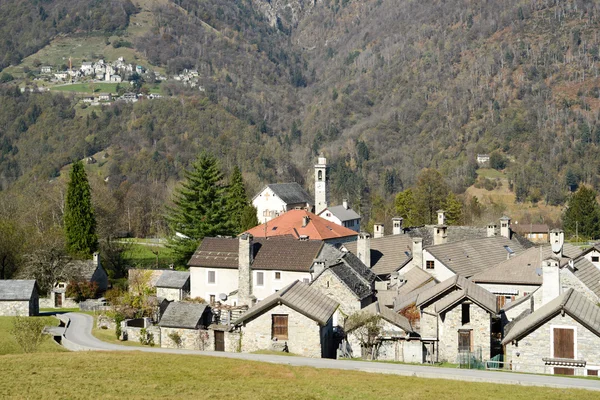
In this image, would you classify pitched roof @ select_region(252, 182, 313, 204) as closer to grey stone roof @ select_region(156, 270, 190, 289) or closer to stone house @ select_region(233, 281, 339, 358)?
grey stone roof @ select_region(156, 270, 190, 289)

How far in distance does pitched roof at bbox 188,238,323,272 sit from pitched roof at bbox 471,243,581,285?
35.7ft

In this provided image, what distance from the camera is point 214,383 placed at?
109 ft

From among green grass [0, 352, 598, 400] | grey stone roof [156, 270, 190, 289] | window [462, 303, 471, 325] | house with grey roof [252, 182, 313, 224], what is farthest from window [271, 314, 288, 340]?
house with grey roof [252, 182, 313, 224]

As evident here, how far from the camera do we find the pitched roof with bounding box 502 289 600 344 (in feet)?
122

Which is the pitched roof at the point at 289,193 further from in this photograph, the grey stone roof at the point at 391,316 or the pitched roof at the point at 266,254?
the grey stone roof at the point at 391,316

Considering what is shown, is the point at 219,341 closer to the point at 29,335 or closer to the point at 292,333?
the point at 292,333

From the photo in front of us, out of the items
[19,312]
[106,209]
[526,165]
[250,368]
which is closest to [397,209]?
[106,209]

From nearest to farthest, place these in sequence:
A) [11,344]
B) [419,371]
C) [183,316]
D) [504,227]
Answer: [419,371] < [183,316] < [11,344] < [504,227]

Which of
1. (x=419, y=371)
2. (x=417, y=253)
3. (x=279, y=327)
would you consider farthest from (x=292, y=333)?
(x=417, y=253)

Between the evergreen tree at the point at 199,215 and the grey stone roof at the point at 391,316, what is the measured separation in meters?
28.7

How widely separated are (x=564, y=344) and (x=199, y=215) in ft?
132

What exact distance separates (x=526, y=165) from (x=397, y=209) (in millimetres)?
79267

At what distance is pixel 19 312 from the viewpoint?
6106 cm

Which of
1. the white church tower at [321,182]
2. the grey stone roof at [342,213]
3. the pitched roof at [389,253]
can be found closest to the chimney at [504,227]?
the pitched roof at [389,253]
